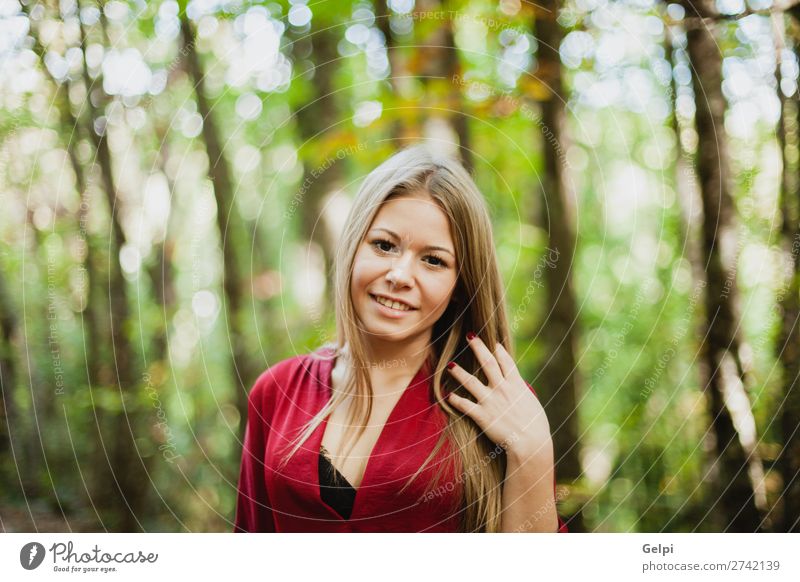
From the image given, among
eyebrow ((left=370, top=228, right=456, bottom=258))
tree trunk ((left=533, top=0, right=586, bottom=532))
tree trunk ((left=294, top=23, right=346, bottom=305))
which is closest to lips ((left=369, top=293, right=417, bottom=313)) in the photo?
eyebrow ((left=370, top=228, right=456, bottom=258))

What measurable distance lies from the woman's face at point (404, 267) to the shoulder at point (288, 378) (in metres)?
0.16

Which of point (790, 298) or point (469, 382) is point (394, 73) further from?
point (790, 298)

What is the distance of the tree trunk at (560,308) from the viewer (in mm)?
1577

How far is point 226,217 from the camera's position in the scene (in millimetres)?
1589

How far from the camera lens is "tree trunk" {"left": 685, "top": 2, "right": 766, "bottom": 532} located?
1327 mm

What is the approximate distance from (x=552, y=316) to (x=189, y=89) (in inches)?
46.5

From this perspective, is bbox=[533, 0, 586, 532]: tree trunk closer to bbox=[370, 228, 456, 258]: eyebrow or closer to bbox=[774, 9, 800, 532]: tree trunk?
bbox=[774, 9, 800, 532]: tree trunk

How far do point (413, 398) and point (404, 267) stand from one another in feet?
0.80

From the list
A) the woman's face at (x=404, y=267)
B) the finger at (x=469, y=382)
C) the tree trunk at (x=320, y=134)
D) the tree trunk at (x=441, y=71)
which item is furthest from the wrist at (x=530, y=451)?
the tree trunk at (x=441, y=71)

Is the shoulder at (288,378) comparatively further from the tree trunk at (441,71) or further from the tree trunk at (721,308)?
the tree trunk at (721,308)

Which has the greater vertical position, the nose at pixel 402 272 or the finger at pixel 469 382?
the nose at pixel 402 272

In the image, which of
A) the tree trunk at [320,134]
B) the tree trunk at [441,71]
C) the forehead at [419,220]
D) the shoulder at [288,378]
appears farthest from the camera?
the tree trunk at [320,134]

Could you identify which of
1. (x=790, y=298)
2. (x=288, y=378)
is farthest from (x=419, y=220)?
(x=790, y=298)

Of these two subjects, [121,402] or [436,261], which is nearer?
[436,261]
